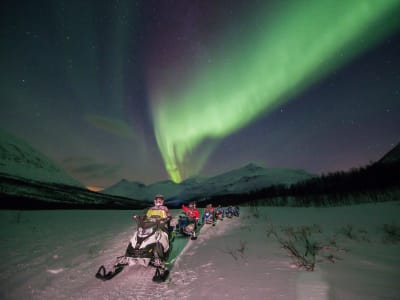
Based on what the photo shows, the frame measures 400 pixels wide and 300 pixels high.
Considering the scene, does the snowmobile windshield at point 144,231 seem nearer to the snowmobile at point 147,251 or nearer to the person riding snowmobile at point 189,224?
the snowmobile at point 147,251

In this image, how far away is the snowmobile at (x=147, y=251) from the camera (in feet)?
14.1

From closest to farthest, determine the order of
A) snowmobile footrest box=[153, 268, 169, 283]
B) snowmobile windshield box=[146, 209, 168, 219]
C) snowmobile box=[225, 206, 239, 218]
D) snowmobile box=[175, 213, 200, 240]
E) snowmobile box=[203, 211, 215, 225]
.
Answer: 1. snowmobile footrest box=[153, 268, 169, 283]
2. snowmobile windshield box=[146, 209, 168, 219]
3. snowmobile box=[175, 213, 200, 240]
4. snowmobile box=[203, 211, 215, 225]
5. snowmobile box=[225, 206, 239, 218]

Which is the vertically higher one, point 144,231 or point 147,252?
point 144,231

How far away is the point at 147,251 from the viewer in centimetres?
459

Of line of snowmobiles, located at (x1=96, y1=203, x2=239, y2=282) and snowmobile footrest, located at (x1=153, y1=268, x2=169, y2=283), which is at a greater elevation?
line of snowmobiles, located at (x1=96, y1=203, x2=239, y2=282)

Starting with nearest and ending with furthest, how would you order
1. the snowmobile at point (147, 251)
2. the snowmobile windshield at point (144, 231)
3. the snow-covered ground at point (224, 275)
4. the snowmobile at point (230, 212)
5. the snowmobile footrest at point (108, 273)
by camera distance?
1. the snow-covered ground at point (224, 275)
2. the snowmobile footrest at point (108, 273)
3. the snowmobile at point (147, 251)
4. the snowmobile windshield at point (144, 231)
5. the snowmobile at point (230, 212)

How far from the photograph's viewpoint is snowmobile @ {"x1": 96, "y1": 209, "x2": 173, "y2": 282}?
431 cm

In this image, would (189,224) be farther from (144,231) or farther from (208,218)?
(208,218)

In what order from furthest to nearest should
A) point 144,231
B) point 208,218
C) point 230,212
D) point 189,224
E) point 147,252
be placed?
point 230,212, point 208,218, point 189,224, point 144,231, point 147,252

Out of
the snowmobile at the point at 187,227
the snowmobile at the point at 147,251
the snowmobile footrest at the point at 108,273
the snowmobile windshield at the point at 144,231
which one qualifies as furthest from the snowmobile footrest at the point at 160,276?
the snowmobile at the point at 187,227

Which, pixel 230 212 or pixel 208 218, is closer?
pixel 208 218

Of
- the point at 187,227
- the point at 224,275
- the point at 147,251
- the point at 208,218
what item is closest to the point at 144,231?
the point at 147,251

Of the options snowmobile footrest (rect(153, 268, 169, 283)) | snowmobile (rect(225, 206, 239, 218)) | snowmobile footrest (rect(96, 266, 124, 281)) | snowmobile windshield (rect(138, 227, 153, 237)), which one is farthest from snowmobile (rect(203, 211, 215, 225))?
snowmobile footrest (rect(153, 268, 169, 283))

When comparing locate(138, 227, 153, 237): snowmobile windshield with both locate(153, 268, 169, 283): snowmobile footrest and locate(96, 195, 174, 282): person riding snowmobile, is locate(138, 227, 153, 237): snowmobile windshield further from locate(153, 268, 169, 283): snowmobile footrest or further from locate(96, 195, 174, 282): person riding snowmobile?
locate(153, 268, 169, 283): snowmobile footrest
